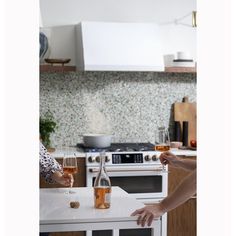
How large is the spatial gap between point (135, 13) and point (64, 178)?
7.91 feet

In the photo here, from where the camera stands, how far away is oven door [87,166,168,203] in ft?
12.8

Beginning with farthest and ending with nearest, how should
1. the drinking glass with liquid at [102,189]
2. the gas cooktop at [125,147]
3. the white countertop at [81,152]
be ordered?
the gas cooktop at [125,147], the white countertop at [81,152], the drinking glass with liquid at [102,189]

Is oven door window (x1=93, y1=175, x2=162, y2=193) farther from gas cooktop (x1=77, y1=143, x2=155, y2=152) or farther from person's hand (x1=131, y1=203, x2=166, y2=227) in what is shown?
person's hand (x1=131, y1=203, x2=166, y2=227)

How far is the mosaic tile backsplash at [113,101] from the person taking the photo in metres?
4.37

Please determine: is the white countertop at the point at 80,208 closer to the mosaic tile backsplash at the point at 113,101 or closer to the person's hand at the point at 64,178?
the person's hand at the point at 64,178

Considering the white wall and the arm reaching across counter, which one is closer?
the arm reaching across counter

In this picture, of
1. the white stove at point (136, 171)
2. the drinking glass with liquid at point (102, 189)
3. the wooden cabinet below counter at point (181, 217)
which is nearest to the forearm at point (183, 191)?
the drinking glass with liquid at point (102, 189)

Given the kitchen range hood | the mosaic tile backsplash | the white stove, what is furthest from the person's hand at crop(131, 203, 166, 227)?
the mosaic tile backsplash

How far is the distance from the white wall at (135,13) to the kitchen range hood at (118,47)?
203 mm

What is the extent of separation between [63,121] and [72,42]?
0.67m

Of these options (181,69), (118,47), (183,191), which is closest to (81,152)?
(118,47)

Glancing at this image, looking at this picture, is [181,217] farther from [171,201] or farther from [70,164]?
[171,201]

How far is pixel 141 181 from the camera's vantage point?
397 cm
